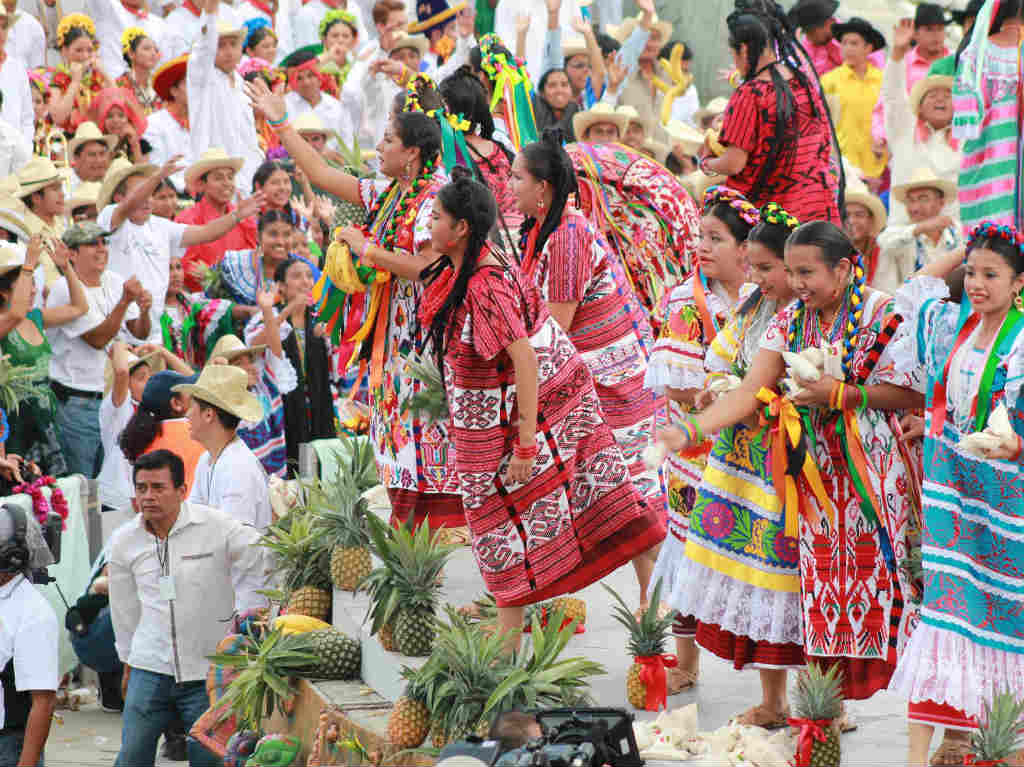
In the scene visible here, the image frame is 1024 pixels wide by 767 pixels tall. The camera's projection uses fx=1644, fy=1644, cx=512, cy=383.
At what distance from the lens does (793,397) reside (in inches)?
202

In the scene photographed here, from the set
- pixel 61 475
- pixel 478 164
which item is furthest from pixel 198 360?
pixel 478 164

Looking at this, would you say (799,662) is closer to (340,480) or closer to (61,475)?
(340,480)

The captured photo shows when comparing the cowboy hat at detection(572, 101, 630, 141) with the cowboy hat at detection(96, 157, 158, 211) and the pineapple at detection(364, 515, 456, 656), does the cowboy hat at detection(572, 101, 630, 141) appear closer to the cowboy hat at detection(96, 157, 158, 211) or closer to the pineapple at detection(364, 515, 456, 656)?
the cowboy hat at detection(96, 157, 158, 211)

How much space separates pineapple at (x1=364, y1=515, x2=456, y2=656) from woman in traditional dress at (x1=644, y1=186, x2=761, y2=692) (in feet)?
3.11

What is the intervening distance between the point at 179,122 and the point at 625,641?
27.8 feet

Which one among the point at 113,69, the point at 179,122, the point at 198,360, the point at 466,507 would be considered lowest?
the point at 466,507

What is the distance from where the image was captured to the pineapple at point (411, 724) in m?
5.73

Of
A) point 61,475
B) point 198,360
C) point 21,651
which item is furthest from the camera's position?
point 198,360

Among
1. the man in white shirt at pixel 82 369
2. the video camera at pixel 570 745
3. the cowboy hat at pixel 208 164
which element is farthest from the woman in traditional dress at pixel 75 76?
the video camera at pixel 570 745

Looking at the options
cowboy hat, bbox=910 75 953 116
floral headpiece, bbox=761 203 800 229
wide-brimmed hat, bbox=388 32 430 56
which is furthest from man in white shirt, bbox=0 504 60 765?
wide-brimmed hat, bbox=388 32 430 56

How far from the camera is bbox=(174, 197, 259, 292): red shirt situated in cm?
1143

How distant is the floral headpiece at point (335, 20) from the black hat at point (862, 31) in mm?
4734

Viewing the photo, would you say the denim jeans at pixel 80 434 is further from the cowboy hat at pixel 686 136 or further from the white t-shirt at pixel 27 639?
the cowboy hat at pixel 686 136

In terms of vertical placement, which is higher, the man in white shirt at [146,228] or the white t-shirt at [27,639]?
the man in white shirt at [146,228]
